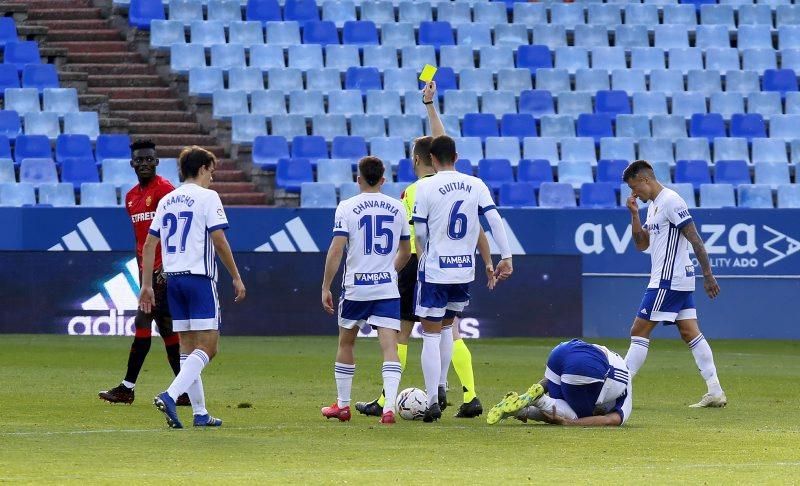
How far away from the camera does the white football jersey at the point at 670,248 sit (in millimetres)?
12203

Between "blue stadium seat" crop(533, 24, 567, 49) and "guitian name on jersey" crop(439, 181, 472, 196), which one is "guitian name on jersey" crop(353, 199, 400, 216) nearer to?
"guitian name on jersey" crop(439, 181, 472, 196)

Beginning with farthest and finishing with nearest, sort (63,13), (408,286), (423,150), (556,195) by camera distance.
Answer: (63,13)
(556,195)
(408,286)
(423,150)

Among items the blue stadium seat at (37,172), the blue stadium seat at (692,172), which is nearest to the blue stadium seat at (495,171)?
the blue stadium seat at (692,172)

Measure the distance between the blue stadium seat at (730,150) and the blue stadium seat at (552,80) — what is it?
2.73 metres

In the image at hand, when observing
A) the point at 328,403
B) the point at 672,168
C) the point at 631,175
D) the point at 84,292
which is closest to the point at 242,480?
the point at 328,403

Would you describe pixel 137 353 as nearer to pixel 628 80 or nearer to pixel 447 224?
pixel 447 224

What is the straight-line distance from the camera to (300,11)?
2656cm

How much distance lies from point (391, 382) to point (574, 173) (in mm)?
14134

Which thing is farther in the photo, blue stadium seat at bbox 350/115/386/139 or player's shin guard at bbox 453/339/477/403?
blue stadium seat at bbox 350/115/386/139

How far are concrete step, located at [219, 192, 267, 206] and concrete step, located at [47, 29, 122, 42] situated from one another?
208 inches

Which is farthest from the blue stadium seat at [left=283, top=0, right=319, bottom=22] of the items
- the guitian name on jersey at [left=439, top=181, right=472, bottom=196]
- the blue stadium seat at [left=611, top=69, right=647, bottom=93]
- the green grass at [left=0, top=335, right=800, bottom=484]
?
the guitian name on jersey at [left=439, top=181, right=472, bottom=196]

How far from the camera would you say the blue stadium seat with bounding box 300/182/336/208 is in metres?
22.4

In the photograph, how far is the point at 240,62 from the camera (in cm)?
2528

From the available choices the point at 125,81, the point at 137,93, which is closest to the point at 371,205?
the point at 137,93
